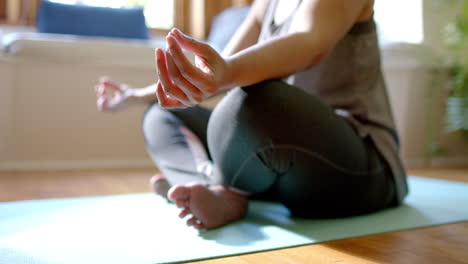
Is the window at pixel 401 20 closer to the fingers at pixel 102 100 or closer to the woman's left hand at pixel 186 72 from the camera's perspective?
the fingers at pixel 102 100

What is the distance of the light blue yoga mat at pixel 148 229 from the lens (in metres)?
0.65

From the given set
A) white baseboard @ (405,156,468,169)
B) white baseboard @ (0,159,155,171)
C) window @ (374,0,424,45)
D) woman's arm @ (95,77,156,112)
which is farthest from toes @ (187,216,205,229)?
window @ (374,0,424,45)

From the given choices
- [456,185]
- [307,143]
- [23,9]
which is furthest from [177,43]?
[23,9]

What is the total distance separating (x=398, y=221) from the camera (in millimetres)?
911

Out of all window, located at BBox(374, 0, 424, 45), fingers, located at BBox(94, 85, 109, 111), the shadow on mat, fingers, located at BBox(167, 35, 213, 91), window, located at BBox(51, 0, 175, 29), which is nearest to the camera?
fingers, located at BBox(167, 35, 213, 91)

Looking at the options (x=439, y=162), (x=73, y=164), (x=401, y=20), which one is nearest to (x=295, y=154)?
(x=73, y=164)

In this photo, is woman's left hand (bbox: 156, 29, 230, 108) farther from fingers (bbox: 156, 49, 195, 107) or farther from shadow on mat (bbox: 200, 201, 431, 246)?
shadow on mat (bbox: 200, 201, 431, 246)

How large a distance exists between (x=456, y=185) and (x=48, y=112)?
5.40ft

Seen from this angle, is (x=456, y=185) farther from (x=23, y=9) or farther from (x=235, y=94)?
(x=23, y=9)

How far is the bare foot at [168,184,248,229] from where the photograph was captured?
0.78m

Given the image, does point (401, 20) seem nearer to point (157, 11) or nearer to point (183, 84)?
point (157, 11)

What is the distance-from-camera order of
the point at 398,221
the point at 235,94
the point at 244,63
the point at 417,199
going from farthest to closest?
the point at 417,199
the point at 398,221
the point at 235,94
the point at 244,63

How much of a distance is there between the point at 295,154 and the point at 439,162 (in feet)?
6.27

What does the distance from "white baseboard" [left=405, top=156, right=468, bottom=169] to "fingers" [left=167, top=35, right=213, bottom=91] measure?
1.98 meters
